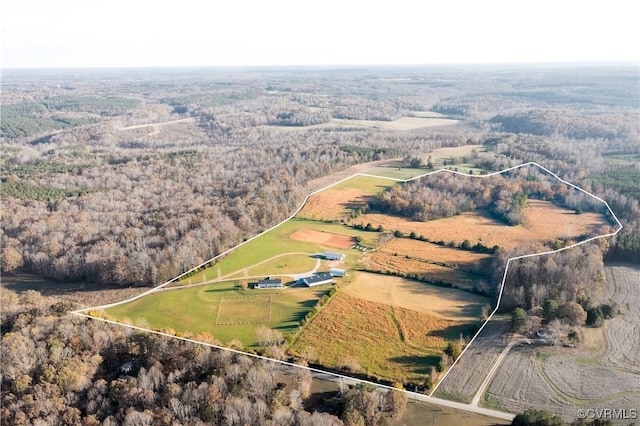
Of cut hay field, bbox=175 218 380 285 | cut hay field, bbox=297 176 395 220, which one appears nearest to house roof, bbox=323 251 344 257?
cut hay field, bbox=175 218 380 285

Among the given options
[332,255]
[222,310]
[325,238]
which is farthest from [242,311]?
[325,238]

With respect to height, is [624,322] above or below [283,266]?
below

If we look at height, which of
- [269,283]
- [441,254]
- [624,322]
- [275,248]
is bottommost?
[624,322]

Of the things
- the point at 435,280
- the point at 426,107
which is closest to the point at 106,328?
the point at 435,280

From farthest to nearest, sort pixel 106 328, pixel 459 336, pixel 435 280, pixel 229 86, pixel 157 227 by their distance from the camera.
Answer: pixel 229 86 < pixel 157 227 < pixel 106 328 < pixel 435 280 < pixel 459 336

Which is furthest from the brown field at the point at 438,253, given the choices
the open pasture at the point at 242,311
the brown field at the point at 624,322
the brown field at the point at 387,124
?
the brown field at the point at 387,124

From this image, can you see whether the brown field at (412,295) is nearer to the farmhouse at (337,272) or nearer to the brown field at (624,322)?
the farmhouse at (337,272)

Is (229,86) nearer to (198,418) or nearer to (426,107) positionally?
(426,107)
